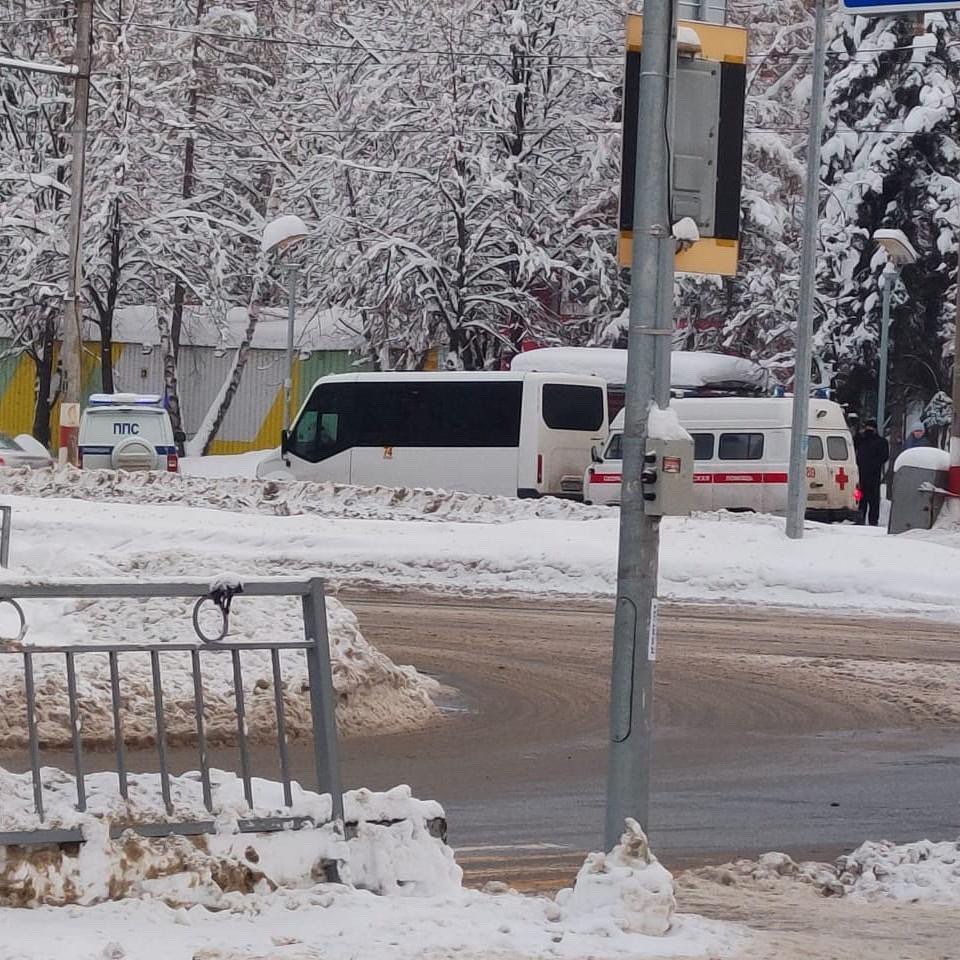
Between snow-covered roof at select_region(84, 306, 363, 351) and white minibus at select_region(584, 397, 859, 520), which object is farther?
snow-covered roof at select_region(84, 306, 363, 351)

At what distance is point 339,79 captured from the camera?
42.5 m

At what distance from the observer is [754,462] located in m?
32.3

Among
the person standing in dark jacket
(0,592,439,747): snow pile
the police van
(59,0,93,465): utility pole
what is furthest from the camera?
the police van

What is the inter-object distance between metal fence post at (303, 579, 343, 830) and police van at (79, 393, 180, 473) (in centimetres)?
2731

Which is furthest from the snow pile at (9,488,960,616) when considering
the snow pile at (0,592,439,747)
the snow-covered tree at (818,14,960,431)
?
the snow-covered tree at (818,14,960,431)

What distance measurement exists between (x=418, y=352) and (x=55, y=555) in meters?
22.6

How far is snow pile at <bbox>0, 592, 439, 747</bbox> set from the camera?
10484 mm

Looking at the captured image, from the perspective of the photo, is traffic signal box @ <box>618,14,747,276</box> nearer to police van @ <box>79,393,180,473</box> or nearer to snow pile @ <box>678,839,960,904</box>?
snow pile @ <box>678,839,960,904</box>

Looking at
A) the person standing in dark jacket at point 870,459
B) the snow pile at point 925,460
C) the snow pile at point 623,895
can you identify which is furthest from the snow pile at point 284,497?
the snow pile at point 623,895

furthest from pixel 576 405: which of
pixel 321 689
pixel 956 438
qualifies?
pixel 321 689

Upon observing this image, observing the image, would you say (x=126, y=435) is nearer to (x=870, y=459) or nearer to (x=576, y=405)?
(x=576, y=405)

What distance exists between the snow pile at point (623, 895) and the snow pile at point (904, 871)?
4.34 ft

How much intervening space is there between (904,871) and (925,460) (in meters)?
17.9

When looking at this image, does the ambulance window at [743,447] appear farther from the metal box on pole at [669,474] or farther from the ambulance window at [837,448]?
the metal box on pole at [669,474]
